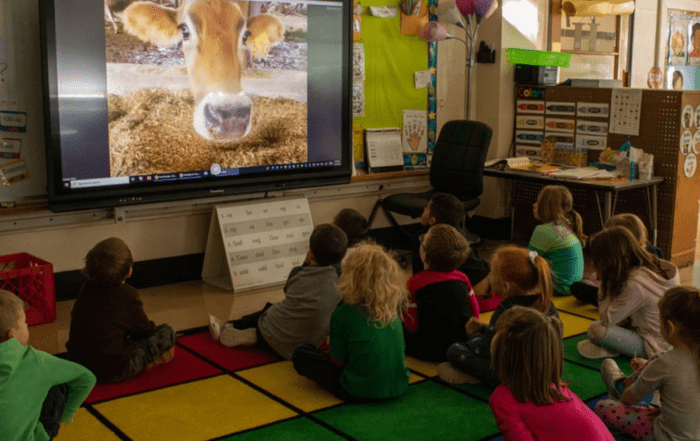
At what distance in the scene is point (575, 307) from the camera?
14.9ft

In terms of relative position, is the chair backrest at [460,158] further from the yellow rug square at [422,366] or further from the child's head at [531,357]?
the child's head at [531,357]

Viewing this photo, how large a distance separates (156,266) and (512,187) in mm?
2846

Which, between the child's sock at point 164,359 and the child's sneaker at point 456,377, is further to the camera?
the child's sock at point 164,359

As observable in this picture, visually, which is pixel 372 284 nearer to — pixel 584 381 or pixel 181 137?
pixel 584 381

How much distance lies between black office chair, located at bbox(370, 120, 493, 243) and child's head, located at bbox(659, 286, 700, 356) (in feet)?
9.54

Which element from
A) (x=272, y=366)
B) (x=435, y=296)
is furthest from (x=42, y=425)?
(x=435, y=296)

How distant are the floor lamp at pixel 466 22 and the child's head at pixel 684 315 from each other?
3.48m

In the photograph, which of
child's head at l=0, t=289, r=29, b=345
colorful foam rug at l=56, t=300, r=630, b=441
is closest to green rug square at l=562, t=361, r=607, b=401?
colorful foam rug at l=56, t=300, r=630, b=441

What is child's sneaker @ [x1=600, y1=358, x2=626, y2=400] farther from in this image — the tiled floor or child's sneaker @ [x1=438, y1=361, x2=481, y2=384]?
child's sneaker @ [x1=438, y1=361, x2=481, y2=384]

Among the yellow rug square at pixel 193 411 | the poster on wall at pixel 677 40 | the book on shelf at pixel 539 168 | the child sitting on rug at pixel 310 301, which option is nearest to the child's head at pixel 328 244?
the child sitting on rug at pixel 310 301

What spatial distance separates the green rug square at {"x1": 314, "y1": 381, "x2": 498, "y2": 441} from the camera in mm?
2939

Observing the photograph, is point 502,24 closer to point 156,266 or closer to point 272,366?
point 156,266

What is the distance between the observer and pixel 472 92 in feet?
20.6

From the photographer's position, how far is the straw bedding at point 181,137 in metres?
4.50
